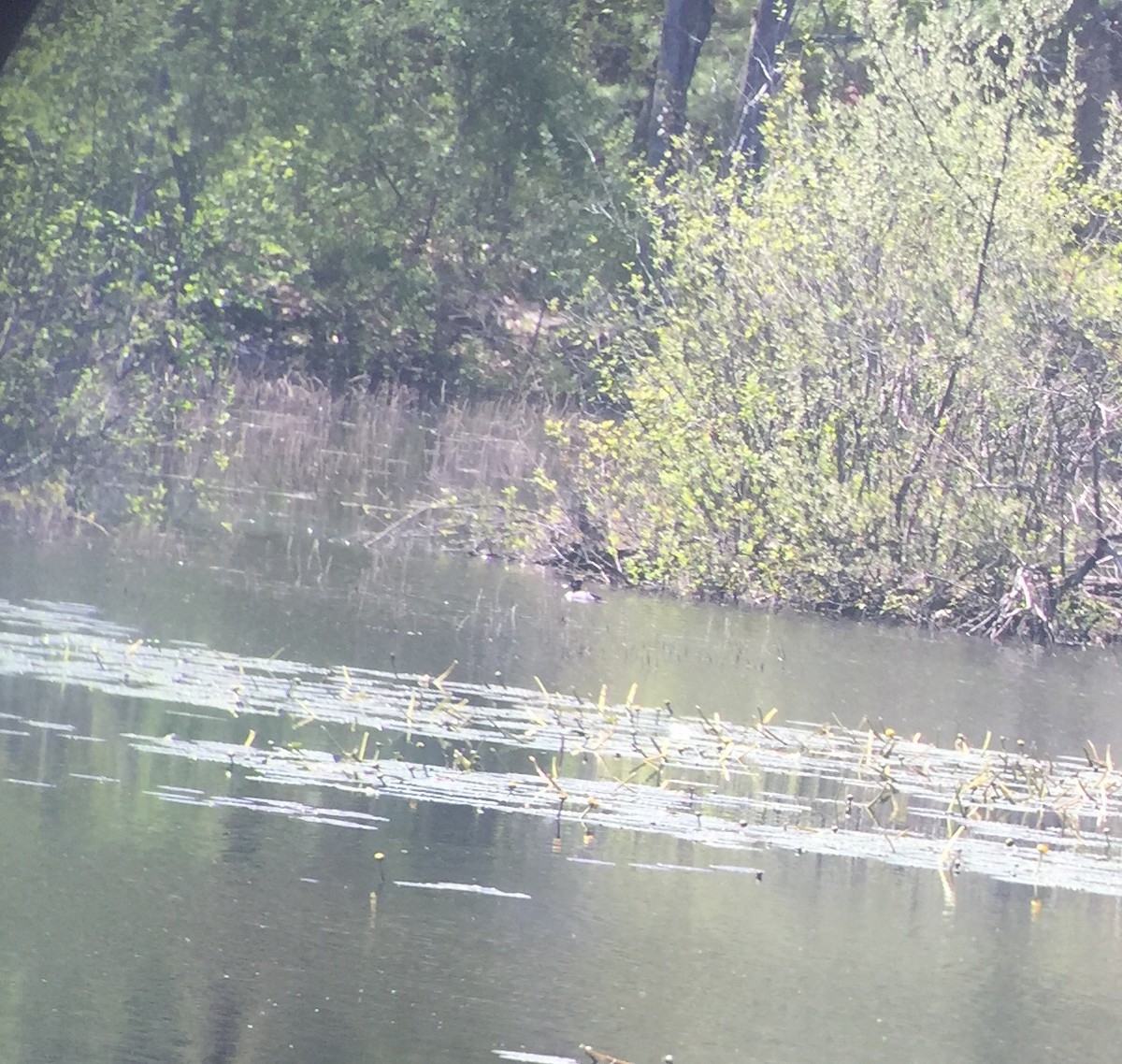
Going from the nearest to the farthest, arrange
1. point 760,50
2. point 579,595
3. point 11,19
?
1. point 11,19
2. point 579,595
3. point 760,50

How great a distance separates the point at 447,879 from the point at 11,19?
9.88ft

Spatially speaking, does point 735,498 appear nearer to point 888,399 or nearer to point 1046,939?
point 888,399

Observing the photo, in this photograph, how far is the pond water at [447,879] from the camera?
7.06 meters

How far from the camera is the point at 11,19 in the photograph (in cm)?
702

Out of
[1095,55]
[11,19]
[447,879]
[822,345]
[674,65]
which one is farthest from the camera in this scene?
[1095,55]

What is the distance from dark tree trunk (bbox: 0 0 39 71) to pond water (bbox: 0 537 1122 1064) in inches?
88.0

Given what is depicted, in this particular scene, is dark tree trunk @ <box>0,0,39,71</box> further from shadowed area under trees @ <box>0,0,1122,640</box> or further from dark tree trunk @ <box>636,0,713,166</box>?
dark tree trunk @ <box>636,0,713,166</box>

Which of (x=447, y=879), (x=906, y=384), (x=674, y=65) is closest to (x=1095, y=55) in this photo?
(x=674, y=65)

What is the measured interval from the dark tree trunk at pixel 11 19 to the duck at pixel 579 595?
1075 centimetres

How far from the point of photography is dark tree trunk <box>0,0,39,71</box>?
22.9ft

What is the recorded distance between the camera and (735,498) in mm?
18469

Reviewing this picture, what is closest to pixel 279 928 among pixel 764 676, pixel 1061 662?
pixel 764 676

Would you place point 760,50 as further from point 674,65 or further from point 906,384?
point 906,384

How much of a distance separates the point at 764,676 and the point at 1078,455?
14.8 feet
